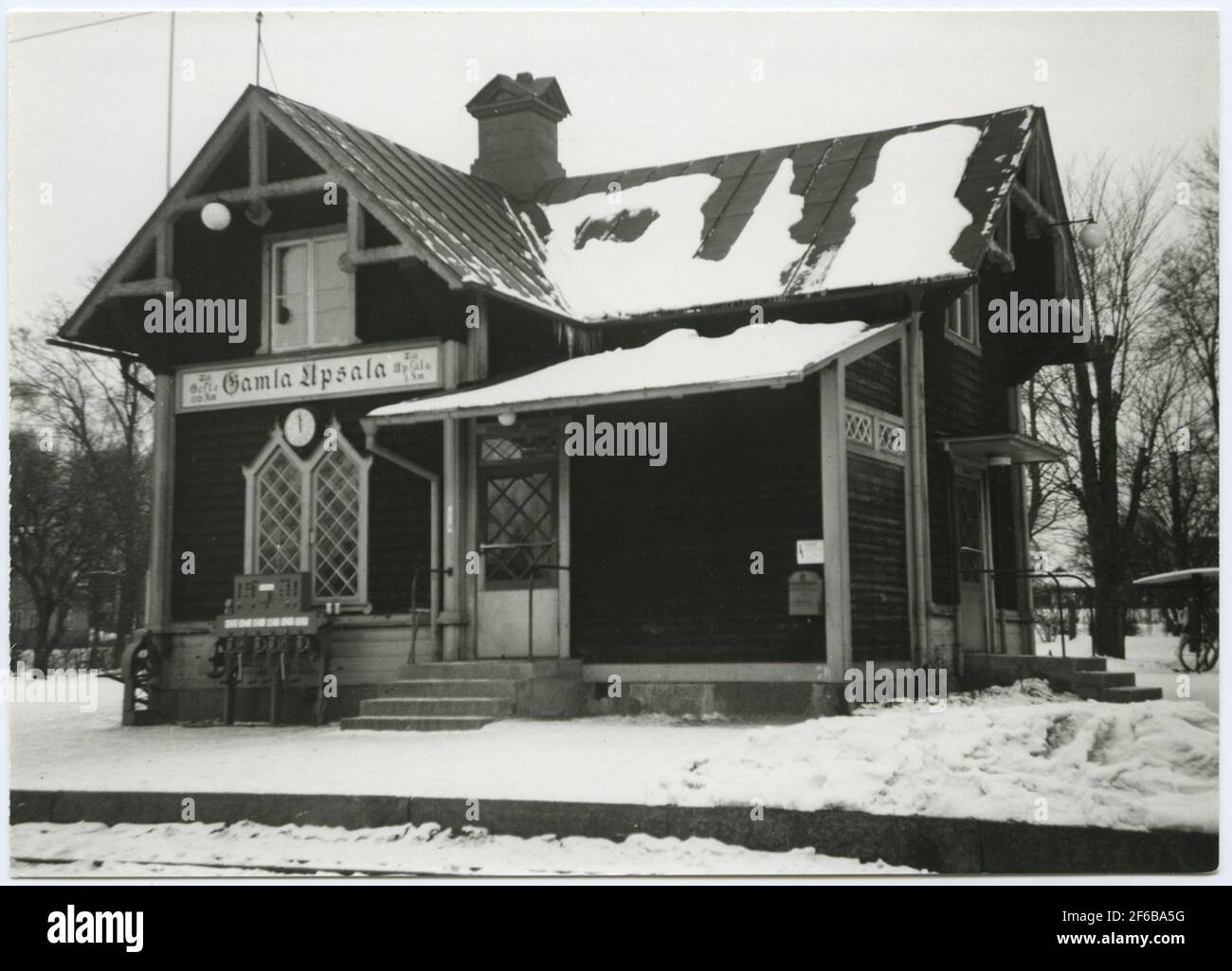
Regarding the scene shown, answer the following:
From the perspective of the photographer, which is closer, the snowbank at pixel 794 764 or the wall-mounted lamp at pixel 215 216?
the snowbank at pixel 794 764

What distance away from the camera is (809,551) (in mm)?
14617

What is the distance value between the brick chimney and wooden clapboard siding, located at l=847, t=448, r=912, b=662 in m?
7.77

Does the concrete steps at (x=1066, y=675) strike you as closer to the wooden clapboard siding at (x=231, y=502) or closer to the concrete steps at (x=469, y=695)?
the concrete steps at (x=469, y=695)

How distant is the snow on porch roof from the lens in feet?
45.3

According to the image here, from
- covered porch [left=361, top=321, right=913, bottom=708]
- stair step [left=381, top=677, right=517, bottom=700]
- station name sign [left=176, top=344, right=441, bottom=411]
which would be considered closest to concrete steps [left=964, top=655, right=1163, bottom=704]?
covered porch [left=361, top=321, right=913, bottom=708]

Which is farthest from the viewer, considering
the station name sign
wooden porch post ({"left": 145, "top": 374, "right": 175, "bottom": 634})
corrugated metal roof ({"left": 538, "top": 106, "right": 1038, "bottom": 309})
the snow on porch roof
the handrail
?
wooden porch post ({"left": 145, "top": 374, "right": 175, "bottom": 634})

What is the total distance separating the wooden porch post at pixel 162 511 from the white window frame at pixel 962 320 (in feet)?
30.6

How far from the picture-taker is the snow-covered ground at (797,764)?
8.84 meters

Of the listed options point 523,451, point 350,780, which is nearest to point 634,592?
point 523,451

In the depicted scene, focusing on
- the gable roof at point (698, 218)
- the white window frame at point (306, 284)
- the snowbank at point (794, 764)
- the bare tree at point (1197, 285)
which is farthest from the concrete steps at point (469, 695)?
the bare tree at point (1197, 285)

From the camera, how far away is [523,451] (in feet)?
53.5

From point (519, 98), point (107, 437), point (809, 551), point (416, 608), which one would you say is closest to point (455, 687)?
point (416, 608)

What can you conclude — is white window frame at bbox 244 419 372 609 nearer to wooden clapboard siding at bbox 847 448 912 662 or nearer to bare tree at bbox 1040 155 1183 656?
wooden clapboard siding at bbox 847 448 912 662

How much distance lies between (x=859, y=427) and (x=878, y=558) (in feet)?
4.45
